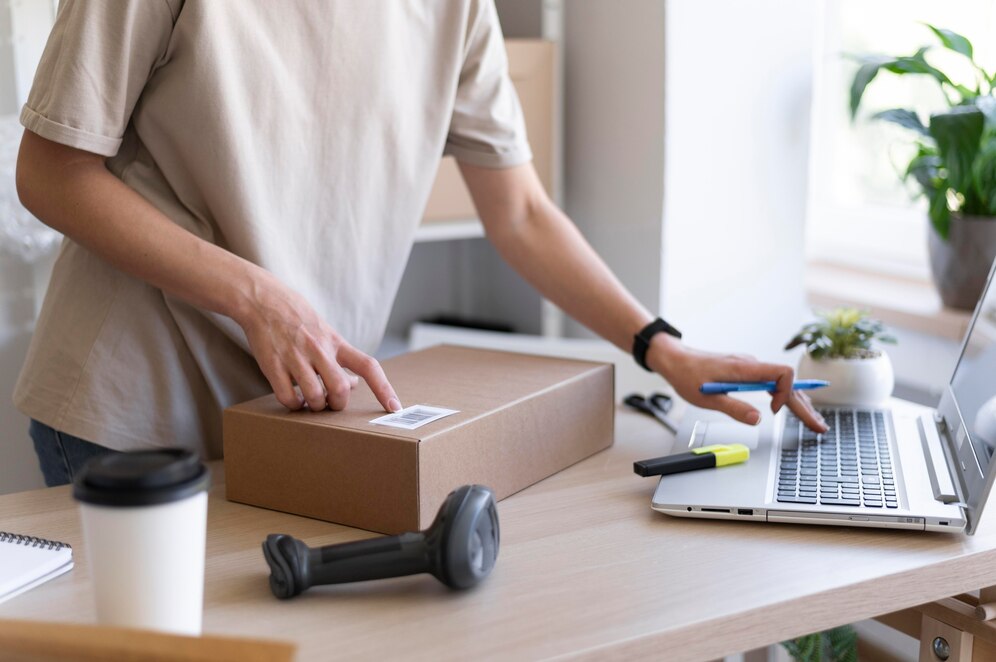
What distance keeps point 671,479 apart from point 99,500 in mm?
583

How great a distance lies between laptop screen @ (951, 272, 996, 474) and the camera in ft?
3.22

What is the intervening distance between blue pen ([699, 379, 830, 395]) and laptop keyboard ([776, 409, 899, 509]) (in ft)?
0.16

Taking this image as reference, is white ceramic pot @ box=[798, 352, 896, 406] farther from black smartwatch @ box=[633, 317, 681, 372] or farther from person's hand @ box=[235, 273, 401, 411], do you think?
person's hand @ box=[235, 273, 401, 411]

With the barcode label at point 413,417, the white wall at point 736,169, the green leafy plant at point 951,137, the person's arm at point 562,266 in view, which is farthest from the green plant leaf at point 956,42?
the barcode label at point 413,417

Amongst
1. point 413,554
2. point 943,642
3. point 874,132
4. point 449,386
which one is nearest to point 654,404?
point 449,386

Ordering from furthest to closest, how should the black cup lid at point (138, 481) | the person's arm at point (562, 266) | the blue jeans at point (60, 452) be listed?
the person's arm at point (562, 266)
the blue jeans at point (60, 452)
the black cup lid at point (138, 481)

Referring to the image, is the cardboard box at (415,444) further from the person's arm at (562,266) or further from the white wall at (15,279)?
the white wall at (15,279)

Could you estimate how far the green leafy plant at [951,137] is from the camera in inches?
69.0

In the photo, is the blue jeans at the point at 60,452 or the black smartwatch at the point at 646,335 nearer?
the blue jeans at the point at 60,452

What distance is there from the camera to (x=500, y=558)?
869 millimetres

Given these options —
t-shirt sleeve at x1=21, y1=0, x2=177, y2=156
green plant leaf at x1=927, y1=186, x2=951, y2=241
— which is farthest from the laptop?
green plant leaf at x1=927, y1=186, x2=951, y2=241

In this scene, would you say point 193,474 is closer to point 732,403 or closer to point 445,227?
point 732,403

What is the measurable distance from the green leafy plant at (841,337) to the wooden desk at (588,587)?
329 millimetres

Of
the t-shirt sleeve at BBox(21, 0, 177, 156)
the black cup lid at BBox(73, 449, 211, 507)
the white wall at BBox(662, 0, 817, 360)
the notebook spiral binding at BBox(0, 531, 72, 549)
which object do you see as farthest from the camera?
the white wall at BBox(662, 0, 817, 360)
